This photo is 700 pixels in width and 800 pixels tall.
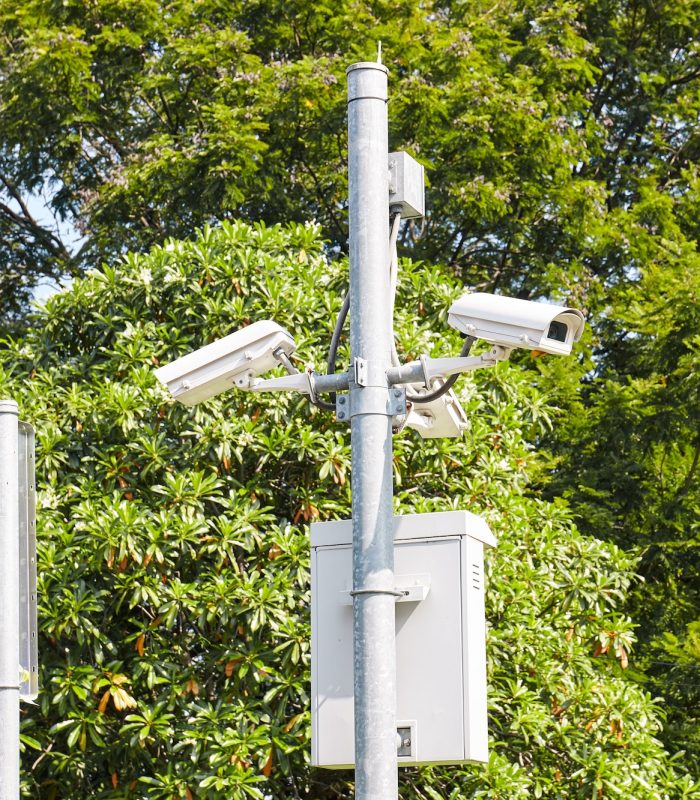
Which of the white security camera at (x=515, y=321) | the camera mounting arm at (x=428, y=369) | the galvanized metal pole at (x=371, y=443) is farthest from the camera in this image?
the camera mounting arm at (x=428, y=369)

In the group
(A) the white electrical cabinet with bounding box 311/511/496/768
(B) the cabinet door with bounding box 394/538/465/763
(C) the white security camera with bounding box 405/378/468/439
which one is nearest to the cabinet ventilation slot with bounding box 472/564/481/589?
(A) the white electrical cabinet with bounding box 311/511/496/768

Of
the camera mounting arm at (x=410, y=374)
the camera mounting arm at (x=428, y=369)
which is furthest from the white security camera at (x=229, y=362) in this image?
the camera mounting arm at (x=428, y=369)

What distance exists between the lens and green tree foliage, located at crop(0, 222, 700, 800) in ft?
28.8

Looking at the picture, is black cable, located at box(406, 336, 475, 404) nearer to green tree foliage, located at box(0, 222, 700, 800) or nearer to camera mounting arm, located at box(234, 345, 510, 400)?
camera mounting arm, located at box(234, 345, 510, 400)

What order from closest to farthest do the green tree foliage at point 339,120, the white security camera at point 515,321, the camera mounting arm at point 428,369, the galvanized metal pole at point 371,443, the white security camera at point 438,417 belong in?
the galvanized metal pole at point 371,443 → the white security camera at point 515,321 → the camera mounting arm at point 428,369 → the white security camera at point 438,417 → the green tree foliage at point 339,120

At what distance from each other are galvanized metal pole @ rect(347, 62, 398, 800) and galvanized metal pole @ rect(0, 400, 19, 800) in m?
1.01

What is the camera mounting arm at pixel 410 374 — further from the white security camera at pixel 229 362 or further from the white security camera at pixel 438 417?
the white security camera at pixel 438 417

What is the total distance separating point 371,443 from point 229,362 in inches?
31.2

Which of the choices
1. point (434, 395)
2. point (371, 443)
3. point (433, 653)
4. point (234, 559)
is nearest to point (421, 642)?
point (433, 653)

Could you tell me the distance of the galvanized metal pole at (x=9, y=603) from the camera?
14.4ft

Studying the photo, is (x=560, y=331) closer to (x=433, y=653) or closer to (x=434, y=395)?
(x=434, y=395)

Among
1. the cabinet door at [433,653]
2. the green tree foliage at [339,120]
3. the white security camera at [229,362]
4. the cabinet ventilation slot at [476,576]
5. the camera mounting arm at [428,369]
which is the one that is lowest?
the cabinet door at [433,653]

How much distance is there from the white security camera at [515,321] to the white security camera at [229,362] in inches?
27.6

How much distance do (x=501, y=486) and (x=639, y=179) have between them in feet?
30.6
